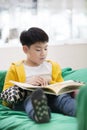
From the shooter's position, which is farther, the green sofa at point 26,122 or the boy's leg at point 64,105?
the boy's leg at point 64,105

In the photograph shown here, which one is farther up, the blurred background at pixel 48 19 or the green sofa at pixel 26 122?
the blurred background at pixel 48 19

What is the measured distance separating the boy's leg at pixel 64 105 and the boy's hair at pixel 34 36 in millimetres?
355

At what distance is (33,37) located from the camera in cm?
159

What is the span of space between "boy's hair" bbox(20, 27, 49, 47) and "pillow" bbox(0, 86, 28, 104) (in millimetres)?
303

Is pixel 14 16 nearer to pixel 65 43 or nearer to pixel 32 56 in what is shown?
pixel 65 43

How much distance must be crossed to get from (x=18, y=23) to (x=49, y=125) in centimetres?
156

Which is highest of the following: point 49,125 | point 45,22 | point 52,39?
point 45,22

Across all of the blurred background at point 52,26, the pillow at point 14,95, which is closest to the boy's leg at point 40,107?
the pillow at point 14,95

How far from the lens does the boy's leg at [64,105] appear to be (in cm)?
123

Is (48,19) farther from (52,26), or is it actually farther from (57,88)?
(57,88)

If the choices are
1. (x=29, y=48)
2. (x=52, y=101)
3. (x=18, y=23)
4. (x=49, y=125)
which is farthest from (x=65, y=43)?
(x=49, y=125)

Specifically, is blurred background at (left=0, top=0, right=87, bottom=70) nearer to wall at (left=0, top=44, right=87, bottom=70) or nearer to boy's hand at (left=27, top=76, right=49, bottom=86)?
wall at (left=0, top=44, right=87, bottom=70)

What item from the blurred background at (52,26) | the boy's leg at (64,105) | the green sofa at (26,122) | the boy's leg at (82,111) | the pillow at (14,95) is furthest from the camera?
the blurred background at (52,26)

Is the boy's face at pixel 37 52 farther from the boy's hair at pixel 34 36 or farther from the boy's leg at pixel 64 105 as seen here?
the boy's leg at pixel 64 105
